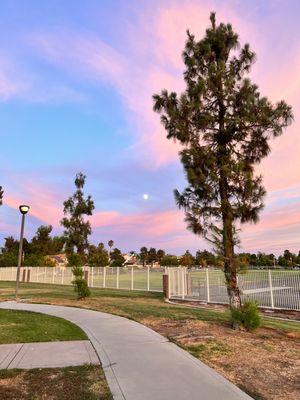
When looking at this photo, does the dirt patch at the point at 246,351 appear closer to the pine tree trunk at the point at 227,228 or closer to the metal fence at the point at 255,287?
the pine tree trunk at the point at 227,228

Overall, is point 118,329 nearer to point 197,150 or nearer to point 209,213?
point 209,213

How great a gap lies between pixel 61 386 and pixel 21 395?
0.56 metres

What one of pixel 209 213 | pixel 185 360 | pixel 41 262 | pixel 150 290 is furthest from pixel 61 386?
pixel 41 262

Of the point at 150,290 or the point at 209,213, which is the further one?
the point at 150,290

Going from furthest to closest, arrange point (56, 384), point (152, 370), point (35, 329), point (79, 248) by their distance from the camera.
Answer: point (79, 248) → point (35, 329) → point (152, 370) → point (56, 384)

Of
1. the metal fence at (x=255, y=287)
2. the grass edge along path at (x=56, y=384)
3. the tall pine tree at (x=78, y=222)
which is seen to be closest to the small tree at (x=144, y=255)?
the tall pine tree at (x=78, y=222)

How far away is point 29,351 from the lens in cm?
762

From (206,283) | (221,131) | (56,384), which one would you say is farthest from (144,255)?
(56,384)

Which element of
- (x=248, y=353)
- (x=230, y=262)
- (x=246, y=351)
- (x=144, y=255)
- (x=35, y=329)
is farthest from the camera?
(x=144, y=255)

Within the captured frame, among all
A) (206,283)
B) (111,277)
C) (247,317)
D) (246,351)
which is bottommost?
Result: (246,351)

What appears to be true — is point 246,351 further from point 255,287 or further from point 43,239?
point 43,239

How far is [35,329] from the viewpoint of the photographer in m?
10.1

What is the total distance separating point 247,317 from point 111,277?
2249 cm

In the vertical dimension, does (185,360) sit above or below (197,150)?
below
